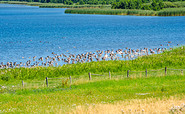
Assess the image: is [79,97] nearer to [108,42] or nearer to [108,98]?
[108,98]

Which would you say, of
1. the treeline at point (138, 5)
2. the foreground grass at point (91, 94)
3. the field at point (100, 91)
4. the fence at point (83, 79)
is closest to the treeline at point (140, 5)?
the treeline at point (138, 5)

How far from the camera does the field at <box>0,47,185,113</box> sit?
1683cm

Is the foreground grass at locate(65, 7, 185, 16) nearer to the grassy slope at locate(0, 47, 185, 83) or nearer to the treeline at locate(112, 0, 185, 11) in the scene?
the treeline at locate(112, 0, 185, 11)

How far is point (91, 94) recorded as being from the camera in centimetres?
2389

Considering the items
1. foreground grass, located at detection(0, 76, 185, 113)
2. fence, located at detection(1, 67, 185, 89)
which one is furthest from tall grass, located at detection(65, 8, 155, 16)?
foreground grass, located at detection(0, 76, 185, 113)

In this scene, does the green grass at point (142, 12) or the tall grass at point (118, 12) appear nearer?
the green grass at point (142, 12)

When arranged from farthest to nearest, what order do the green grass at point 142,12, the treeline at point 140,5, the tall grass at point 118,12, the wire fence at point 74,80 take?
the treeline at point 140,5, the tall grass at point 118,12, the green grass at point 142,12, the wire fence at point 74,80

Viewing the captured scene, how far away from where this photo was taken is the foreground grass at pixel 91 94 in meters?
20.1

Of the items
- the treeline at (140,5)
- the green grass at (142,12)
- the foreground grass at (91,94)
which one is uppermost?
the treeline at (140,5)

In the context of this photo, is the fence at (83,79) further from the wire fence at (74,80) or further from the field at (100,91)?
the field at (100,91)

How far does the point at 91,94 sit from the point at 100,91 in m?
1.55

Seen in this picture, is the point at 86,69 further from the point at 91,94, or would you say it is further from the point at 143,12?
the point at 143,12

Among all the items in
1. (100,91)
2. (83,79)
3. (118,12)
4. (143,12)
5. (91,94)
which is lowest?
(118,12)

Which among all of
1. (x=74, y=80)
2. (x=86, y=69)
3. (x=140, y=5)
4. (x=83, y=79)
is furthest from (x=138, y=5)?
(x=83, y=79)
